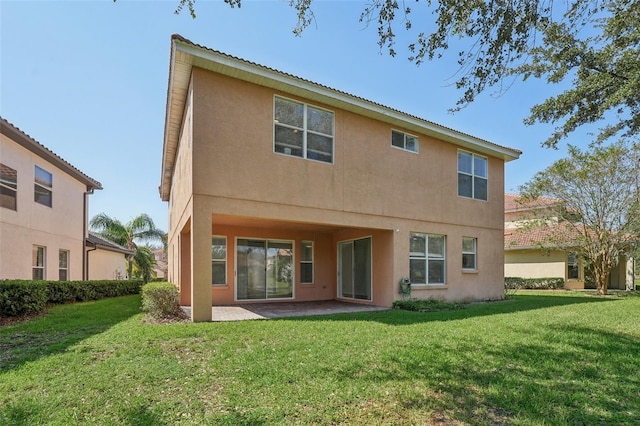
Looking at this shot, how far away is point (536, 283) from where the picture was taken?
23109 millimetres

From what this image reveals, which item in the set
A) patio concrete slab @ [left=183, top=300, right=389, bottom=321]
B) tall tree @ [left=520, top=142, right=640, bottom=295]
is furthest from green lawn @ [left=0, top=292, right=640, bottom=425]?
tall tree @ [left=520, top=142, right=640, bottom=295]

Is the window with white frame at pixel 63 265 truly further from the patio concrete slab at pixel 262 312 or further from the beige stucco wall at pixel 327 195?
the patio concrete slab at pixel 262 312

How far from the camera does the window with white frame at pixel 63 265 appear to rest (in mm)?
16797

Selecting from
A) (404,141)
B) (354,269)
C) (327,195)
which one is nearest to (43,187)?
Answer: (327,195)

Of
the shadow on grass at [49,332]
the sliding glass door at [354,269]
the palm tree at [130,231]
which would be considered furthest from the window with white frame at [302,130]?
the palm tree at [130,231]

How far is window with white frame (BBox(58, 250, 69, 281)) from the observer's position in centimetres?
1680

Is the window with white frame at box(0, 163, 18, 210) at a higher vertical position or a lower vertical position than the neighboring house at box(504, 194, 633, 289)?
higher

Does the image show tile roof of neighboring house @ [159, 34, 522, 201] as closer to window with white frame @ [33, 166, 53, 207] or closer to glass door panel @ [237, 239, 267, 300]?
glass door panel @ [237, 239, 267, 300]

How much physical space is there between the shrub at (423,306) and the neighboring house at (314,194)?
0.47 m

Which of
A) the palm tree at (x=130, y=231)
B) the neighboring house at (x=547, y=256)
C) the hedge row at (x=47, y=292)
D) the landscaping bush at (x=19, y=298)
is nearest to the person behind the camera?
the landscaping bush at (x=19, y=298)

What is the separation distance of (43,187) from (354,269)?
13.4 meters

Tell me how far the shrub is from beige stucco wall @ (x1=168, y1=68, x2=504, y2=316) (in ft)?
1.63

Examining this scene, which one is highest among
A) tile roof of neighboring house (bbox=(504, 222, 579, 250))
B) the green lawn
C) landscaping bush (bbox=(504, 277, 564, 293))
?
tile roof of neighboring house (bbox=(504, 222, 579, 250))

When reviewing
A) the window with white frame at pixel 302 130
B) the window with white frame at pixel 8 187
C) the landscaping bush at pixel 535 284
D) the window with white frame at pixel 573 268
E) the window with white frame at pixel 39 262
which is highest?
the window with white frame at pixel 302 130
